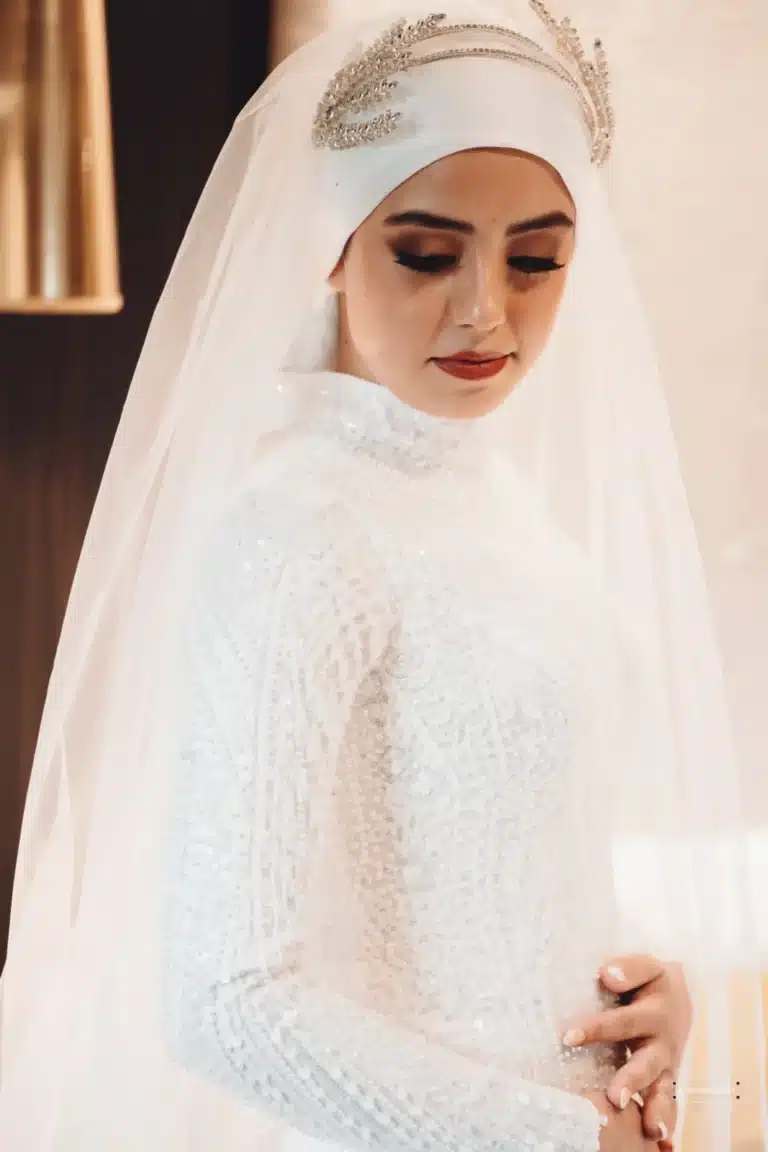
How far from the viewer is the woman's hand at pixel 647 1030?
854 millimetres

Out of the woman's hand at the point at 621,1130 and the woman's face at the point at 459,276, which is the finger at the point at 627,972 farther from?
the woman's face at the point at 459,276

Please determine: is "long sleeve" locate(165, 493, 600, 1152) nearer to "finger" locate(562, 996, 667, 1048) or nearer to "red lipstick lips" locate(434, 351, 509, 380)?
"finger" locate(562, 996, 667, 1048)

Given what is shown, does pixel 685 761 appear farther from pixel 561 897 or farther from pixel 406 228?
pixel 406 228

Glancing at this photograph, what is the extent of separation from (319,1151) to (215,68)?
1.26 meters

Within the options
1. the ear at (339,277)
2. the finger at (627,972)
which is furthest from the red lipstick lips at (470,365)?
the finger at (627,972)

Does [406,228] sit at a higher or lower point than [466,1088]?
higher

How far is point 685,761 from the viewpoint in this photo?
1.07 metres

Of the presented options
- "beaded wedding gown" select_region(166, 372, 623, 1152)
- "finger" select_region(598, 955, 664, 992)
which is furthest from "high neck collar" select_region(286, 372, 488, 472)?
"finger" select_region(598, 955, 664, 992)

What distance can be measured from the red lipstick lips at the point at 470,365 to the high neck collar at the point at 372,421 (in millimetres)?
45

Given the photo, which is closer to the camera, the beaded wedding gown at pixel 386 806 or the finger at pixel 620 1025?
the beaded wedding gown at pixel 386 806

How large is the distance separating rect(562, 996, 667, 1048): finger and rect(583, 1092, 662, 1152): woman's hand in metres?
0.04

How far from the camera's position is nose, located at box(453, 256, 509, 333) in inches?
Answer: 33.6

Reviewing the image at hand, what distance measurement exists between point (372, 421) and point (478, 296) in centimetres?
13

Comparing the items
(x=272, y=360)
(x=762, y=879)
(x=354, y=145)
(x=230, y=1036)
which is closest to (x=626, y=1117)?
(x=230, y=1036)
